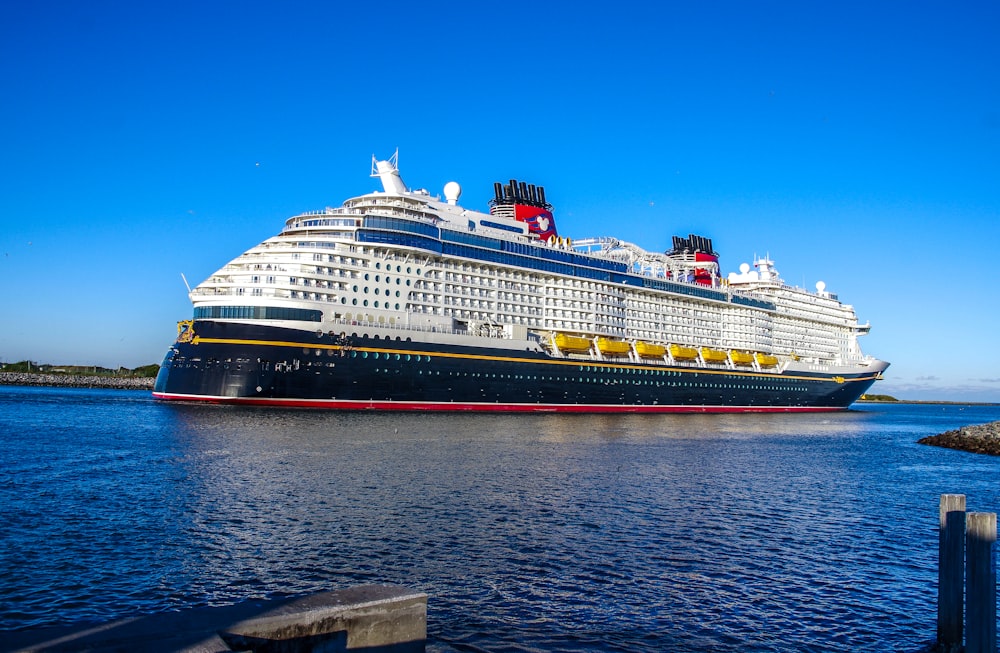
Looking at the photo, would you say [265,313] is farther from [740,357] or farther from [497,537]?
[740,357]

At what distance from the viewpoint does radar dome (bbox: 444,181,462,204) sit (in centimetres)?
6806

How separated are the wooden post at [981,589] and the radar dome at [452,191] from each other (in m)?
60.9

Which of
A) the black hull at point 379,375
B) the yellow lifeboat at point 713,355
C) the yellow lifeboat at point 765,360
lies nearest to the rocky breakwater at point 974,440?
the black hull at point 379,375

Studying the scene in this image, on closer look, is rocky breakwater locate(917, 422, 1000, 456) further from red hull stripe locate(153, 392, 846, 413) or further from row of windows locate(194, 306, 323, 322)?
row of windows locate(194, 306, 323, 322)

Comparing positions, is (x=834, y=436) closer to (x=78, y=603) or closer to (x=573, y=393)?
(x=573, y=393)

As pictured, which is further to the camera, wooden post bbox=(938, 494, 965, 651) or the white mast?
the white mast

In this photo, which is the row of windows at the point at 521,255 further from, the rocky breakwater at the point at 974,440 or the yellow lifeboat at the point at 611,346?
the rocky breakwater at the point at 974,440

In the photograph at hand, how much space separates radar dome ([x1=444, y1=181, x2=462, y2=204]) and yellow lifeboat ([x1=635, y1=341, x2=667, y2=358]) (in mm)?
24917

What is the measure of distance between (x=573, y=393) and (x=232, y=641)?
60378 mm

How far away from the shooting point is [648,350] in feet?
252

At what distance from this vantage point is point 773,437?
51375mm

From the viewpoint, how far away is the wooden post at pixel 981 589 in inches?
396

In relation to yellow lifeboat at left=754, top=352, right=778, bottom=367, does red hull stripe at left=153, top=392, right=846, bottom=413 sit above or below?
below

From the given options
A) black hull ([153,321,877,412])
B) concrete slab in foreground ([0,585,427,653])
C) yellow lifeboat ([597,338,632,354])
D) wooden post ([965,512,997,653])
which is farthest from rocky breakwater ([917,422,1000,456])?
concrete slab in foreground ([0,585,427,653])
